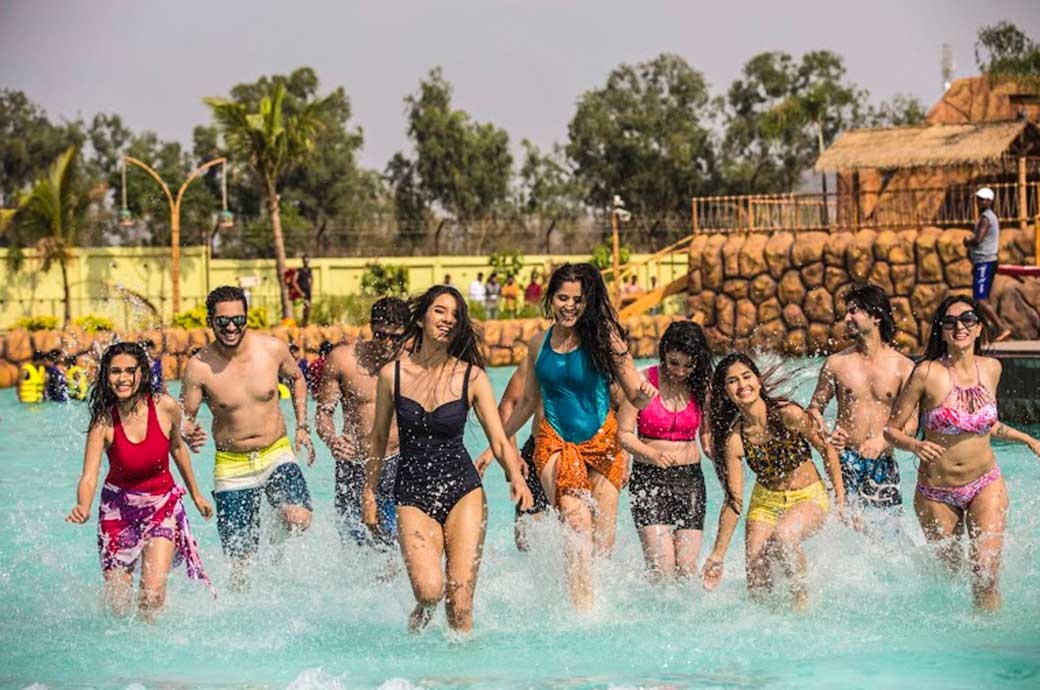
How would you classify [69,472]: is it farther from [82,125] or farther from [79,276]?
[82,125]

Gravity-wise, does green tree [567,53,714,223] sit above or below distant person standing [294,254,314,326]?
above

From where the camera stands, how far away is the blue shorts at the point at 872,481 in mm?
7492

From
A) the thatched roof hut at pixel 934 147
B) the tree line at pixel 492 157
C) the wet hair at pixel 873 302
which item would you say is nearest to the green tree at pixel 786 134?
the tree line at pixel 492 157

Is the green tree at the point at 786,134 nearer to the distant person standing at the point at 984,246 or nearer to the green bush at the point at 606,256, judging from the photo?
the green bush at the point at 606,256

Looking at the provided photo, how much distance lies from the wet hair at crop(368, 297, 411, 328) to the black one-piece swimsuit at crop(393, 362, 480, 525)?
1448 millimetres

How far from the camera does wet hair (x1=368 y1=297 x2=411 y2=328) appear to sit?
24.9ft

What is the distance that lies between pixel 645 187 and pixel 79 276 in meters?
20.8

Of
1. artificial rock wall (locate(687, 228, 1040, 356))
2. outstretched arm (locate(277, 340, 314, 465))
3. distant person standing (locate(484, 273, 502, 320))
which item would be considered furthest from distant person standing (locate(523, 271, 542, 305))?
outstretched arm (locate(277, 340, 314, 465))

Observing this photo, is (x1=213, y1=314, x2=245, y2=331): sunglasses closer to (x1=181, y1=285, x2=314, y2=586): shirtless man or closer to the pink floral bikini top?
(x1=181, y1=285, x2=314, y2=586): shirtless man

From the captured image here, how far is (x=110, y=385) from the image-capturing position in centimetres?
677

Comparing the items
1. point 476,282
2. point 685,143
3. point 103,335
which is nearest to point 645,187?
point 685,143

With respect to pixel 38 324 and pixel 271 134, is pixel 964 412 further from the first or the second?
pixel 271 134

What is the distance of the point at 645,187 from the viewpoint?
4834 cm

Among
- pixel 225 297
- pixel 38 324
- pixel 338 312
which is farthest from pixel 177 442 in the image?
pixel 338 312
